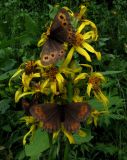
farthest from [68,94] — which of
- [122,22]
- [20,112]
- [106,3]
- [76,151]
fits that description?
[106,3]

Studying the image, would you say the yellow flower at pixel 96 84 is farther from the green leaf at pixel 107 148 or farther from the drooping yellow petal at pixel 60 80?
the green leaf at pixel 107 148

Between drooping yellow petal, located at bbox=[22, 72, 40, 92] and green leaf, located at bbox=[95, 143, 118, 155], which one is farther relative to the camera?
green leaf, located at bbox=[95, 143, 118, 155]

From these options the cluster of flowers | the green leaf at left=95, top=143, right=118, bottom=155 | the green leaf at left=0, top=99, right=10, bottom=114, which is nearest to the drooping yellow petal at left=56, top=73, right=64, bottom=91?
the cluster of flowers

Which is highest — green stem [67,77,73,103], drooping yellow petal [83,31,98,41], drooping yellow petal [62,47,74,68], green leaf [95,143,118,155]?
drooping yellow petal [83,31,98,41]

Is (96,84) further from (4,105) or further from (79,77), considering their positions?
(4,105)

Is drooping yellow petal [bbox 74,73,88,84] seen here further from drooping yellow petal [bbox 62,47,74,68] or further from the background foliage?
the background foliage

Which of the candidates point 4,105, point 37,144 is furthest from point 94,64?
point 37,144
